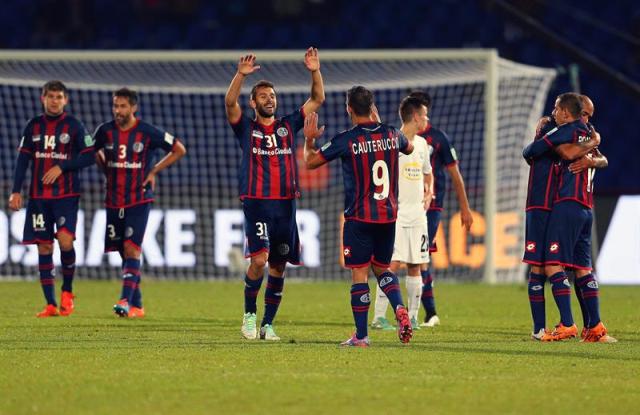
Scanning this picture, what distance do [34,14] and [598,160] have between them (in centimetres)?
1565

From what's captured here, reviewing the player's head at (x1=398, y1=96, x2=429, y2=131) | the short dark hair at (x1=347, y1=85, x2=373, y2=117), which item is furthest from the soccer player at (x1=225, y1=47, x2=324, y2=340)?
the player's head at (x1=398, y1=96, x2=429, y2=131)

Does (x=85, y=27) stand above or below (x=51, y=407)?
above

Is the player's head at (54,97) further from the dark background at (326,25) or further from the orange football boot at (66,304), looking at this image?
the dark background at (326,25)

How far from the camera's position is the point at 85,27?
875 inches

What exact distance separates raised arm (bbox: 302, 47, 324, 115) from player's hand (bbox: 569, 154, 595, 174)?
1.71 metres

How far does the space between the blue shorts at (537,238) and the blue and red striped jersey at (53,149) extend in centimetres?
392

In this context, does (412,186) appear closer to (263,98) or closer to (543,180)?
(543,180)

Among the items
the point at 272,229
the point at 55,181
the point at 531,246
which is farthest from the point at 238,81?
the point at 55,181

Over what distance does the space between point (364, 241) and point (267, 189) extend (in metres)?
0.81

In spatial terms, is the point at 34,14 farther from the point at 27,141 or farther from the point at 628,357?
the point at 628,357

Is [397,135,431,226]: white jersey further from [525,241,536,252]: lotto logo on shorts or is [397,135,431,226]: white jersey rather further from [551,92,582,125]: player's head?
[551,92,582,125]: player's head

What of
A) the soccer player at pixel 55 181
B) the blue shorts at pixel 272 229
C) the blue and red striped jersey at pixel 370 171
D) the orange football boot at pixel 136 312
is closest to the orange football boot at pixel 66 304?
the soccer player at pixel 55 181

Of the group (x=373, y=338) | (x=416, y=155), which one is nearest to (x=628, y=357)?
(x=373, y=338)

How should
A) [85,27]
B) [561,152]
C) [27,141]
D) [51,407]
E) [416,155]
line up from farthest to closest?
[85,27]
[27,141]
[416,155]
[561,152]
[51,407]
